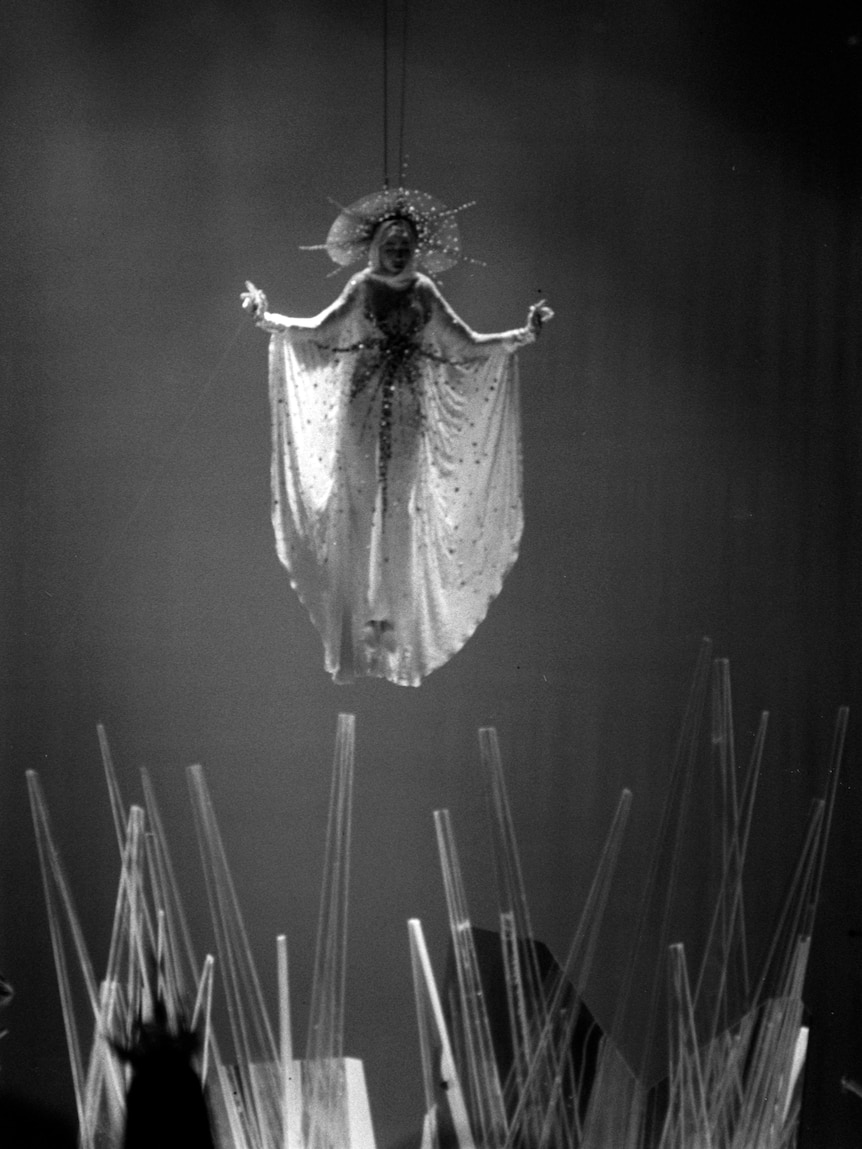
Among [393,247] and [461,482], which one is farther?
[461,482]

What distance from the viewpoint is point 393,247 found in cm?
309

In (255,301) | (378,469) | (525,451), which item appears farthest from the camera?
(525,451)

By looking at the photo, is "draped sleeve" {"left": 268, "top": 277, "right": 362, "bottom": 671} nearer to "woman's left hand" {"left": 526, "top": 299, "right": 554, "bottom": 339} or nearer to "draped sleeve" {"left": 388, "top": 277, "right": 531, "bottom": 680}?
"draped sleeve" {"left": 388, "top": 277, "right": 531, "bottom": 680}

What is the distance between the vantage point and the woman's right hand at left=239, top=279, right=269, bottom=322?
3064mm

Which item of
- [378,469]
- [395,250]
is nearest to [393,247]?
[395,250]

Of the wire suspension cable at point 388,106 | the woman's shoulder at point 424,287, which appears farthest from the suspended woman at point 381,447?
the wire suspension cable at point 388,106

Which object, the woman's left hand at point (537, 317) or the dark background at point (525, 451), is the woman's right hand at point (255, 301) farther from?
the woman's left hand at point (537, 317)

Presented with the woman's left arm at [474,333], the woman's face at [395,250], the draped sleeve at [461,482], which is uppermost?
the woman's face at [395,250]

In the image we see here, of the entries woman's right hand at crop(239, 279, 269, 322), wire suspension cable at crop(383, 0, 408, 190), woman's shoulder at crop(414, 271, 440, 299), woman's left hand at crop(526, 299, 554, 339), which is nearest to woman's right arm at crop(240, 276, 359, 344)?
woman's right hand at crop(239, 279, 269, 322)

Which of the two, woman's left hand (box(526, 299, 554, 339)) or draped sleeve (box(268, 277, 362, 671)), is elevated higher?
woman's left hand (box(526, 299, 554, 339))

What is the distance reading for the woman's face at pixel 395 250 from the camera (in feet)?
10.1

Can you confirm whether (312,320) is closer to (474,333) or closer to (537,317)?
(474,333)

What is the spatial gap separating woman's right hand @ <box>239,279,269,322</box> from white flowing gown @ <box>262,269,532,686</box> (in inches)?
3.1

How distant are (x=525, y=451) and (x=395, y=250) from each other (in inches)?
22.6
